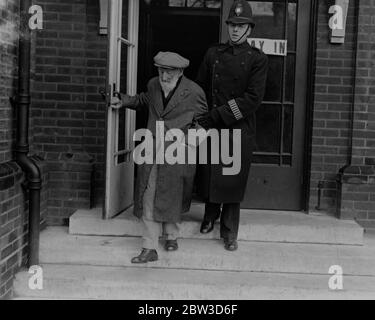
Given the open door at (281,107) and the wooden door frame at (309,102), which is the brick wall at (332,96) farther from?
the open door at (281,107)

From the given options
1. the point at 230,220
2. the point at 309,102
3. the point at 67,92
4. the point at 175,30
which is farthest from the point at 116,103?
the point at 175,30

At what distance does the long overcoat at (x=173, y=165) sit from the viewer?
4.76 metres

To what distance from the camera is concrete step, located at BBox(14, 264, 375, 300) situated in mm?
4480

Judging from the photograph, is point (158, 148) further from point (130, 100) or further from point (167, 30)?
point (167, 30)

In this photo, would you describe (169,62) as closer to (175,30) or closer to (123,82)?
(123,82)

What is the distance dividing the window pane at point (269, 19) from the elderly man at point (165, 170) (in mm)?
1474

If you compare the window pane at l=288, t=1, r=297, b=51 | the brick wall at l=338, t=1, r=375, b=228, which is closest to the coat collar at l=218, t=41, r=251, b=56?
the window pane at l=288, t=1, r=297, b=51

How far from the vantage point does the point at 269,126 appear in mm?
6047

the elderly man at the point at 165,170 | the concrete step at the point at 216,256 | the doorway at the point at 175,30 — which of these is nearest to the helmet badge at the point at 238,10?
the elderly man at the point at 165,170

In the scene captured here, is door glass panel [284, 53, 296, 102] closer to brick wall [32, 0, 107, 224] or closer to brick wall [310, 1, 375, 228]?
brick wall [310, 1, 375, 228]

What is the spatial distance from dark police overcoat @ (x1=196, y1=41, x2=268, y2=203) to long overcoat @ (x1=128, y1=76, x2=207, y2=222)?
0.66 feet

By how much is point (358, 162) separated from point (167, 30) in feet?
11.3

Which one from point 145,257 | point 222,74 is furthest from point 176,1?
point 145,257
